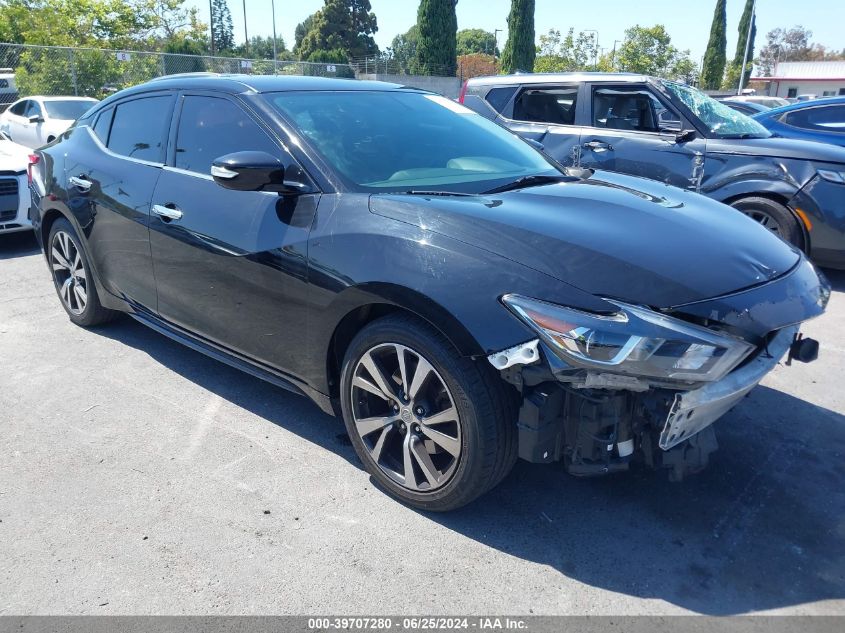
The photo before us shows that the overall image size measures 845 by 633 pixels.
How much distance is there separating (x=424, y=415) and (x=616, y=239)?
986 millimetres

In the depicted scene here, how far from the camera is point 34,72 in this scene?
18.3 meters

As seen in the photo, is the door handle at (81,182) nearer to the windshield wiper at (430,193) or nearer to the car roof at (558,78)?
the windshield wiper at (430,193)

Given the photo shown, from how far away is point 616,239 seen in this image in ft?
8.13

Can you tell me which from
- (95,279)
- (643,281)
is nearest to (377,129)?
(643,281)

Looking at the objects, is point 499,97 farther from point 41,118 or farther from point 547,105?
point 41,118

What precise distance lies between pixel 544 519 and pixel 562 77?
5.53m

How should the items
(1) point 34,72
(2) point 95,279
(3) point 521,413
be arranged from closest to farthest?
(3) point 521,413 < (2) point 95,279 < (1) point 34,72

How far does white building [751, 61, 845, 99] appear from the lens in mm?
61156

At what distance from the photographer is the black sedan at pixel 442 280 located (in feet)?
7.39

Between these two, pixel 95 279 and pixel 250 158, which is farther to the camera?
pixel 95 279

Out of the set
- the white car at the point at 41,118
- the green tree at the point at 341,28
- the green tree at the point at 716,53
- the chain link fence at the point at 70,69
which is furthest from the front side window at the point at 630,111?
the green tree at the point at 341,28

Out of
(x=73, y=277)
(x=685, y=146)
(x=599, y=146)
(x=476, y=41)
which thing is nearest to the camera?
(x=73, y=277)

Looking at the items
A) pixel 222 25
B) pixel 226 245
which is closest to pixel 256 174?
pixel 226 245

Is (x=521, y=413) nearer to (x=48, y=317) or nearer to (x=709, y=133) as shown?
(x=48, y=317)
